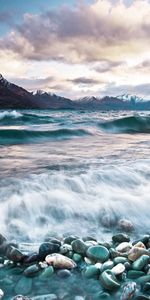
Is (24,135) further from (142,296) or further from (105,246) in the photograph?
(142,296)

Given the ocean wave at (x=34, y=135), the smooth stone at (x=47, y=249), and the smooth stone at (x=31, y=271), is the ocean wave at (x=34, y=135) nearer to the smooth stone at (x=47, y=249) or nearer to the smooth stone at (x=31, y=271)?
the smooth stone at (x=47, y=249)

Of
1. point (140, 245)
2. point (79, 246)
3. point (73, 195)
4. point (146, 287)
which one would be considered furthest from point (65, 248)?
point (73, 195)

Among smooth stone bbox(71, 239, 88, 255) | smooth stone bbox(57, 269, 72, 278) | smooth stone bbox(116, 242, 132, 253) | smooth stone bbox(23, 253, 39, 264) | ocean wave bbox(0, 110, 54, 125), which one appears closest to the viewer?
smooth stone bbox(57, 269, 72, 278)

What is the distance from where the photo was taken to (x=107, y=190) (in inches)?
251

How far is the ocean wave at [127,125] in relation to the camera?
2158 centimetres

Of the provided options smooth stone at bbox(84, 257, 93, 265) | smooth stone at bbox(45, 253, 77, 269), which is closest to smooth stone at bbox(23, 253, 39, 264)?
smooth stone at bbox(45, 253, 77, 269)

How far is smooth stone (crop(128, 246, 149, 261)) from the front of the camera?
3791mm

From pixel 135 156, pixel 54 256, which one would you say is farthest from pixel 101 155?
A: pixel 54 256

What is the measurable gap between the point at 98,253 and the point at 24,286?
82 cm

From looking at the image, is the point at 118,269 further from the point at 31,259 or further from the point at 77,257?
the point at 31,259

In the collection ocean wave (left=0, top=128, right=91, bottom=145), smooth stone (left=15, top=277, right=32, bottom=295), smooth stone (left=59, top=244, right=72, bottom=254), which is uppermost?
ocean wave (left=0, top=128, right=91, bottom=145)

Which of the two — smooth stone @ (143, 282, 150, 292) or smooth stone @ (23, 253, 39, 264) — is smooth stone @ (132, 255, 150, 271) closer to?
smooth stone @ (143, 282, 150, 292)

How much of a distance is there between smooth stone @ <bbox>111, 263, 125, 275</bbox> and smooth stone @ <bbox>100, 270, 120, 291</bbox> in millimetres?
87

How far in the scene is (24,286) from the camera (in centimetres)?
341
